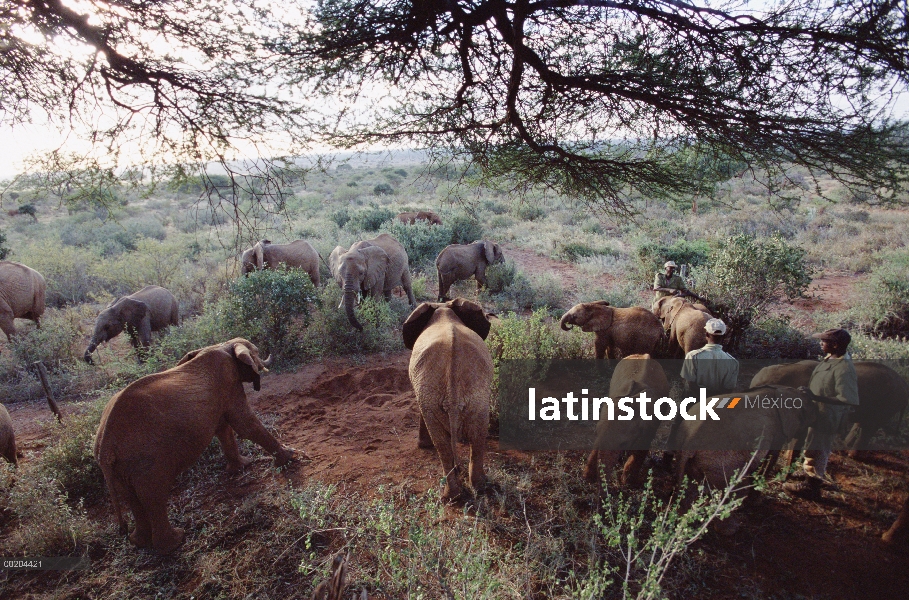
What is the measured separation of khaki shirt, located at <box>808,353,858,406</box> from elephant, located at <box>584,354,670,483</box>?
1.46m

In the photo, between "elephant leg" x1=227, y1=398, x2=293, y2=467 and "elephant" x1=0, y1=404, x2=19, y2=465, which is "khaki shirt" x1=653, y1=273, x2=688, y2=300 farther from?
"elephant" x1=0, y1=404, x2=19, y2=465

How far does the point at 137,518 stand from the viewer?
3.82 metres

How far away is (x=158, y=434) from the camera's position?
3.81 meters

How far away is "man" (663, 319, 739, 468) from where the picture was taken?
460 cm

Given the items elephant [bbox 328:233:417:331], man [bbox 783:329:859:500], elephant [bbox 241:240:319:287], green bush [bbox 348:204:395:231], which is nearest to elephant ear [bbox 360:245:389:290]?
elephant [bbox 328:233:417:331]

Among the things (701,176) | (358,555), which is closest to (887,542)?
(701,176)

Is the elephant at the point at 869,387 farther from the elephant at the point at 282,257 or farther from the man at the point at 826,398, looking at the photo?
the elephant at the point at 282,257

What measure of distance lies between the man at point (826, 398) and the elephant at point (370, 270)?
6.85 m

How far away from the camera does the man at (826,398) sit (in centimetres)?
414

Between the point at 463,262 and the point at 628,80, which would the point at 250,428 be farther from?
the point at 463,262

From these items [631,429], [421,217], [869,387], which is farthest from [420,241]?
[869,387]

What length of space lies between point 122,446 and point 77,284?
12508 mm

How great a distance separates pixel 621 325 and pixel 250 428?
5037mm

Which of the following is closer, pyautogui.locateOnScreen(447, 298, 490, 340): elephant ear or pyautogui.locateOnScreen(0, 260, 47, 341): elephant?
pyautogui.locateOnScreen(447, 298, 490, 340): elephant ear
